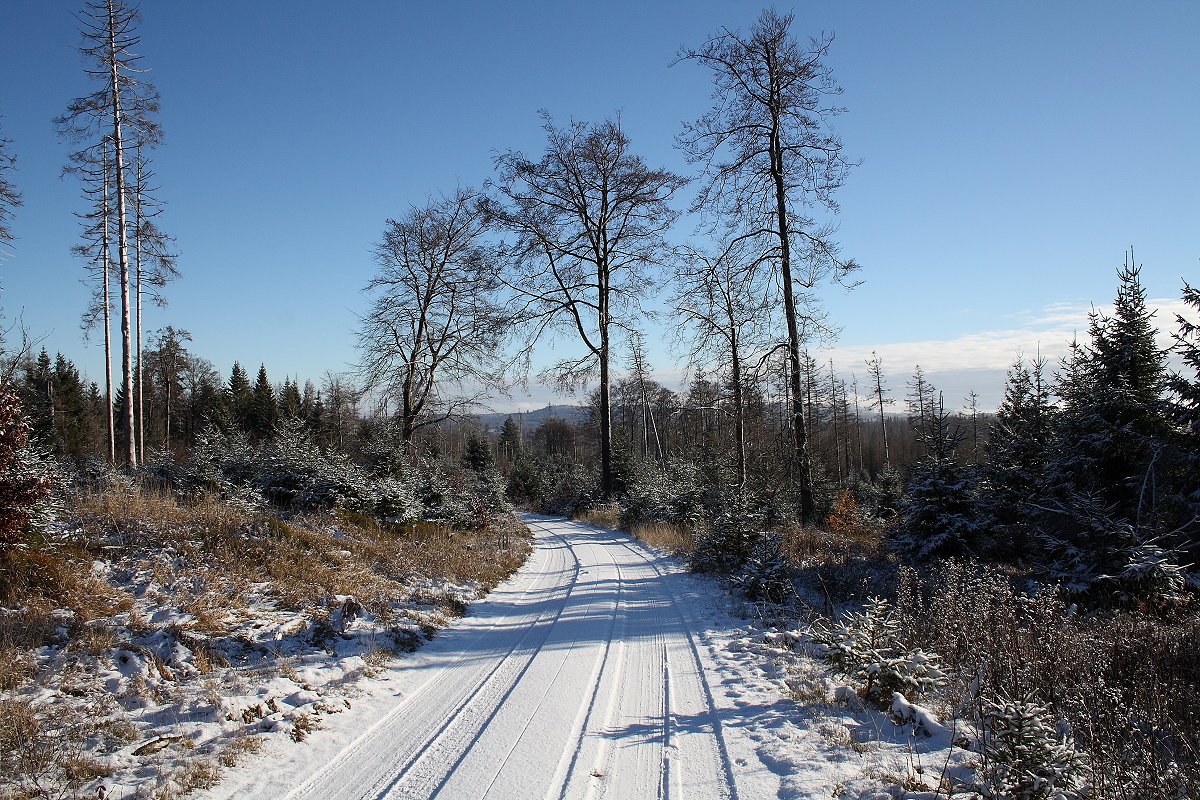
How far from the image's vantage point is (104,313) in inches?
817

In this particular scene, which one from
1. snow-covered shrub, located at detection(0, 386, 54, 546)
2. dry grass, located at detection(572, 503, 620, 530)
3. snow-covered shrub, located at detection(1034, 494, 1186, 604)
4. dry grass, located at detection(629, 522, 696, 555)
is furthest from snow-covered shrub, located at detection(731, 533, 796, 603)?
dry grass, located at detection(572, 503, 620, 530)

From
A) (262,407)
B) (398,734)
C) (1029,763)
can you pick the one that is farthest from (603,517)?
(262,407)

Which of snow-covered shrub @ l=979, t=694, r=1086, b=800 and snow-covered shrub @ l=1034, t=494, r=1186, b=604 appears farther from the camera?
snow-covered shrub @ l=1034, t=494, r=1186, b=604

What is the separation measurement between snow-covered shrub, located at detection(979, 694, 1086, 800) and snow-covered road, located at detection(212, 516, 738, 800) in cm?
148

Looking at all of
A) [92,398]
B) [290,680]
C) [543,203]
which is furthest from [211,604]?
[92,398]

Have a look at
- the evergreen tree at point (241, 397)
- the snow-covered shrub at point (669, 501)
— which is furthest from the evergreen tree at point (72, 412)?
the snow-covered shrub at point (669, 501)

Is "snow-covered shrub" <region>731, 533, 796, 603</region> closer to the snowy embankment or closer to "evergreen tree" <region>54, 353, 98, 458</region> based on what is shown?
the snowy embankment

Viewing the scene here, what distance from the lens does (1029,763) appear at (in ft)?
10.1

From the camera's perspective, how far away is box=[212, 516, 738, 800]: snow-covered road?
3486 mm

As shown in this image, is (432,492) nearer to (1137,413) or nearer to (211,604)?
(211,604)

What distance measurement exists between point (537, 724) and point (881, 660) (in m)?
2.92

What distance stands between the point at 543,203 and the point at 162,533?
16.6m

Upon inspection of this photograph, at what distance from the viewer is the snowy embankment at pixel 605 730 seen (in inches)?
137

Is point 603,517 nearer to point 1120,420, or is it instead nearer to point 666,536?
point 666,536
